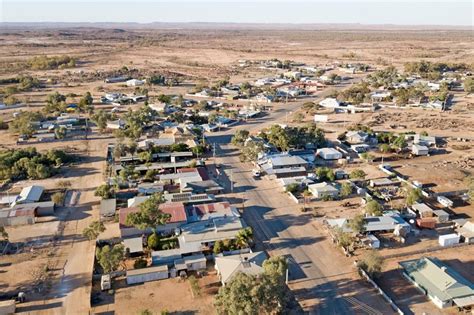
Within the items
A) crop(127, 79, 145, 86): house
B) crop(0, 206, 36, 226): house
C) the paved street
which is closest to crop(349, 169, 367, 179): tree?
the paved street

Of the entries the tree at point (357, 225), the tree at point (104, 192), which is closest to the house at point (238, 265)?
the tree at point (357, 225)

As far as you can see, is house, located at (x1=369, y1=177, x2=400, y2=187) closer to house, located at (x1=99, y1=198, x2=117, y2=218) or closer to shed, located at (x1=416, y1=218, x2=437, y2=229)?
shed, located at (x1=416, y1=218, x2=437, y2=229)

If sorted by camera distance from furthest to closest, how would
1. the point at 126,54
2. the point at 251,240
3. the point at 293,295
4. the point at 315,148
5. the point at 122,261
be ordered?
1. the point at 126,54
2. the point at 315,148
3. the point at 251,240
4. the point at 122,261
5. the point at 293,295

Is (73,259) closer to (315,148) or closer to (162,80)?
(315,148)

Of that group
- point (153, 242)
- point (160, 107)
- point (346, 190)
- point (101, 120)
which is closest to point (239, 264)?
point (153, 242)

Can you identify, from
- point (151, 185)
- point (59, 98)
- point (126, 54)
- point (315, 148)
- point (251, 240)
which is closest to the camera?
point (251, 240)

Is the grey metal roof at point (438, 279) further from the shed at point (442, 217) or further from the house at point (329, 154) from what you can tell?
the house at point (329, 154)

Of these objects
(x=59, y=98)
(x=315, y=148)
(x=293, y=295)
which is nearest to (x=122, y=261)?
(x=293, y=295)
